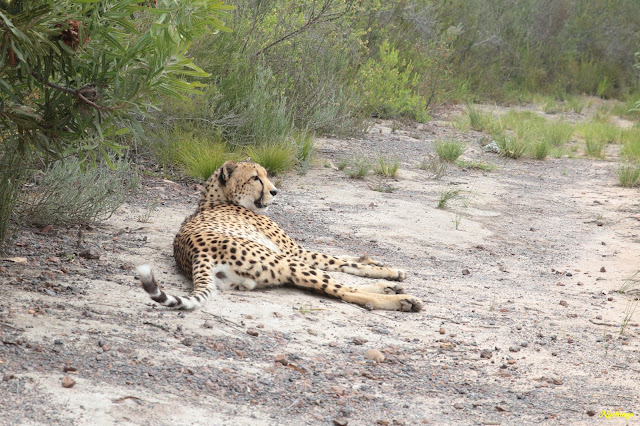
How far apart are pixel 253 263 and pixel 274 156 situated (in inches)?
141

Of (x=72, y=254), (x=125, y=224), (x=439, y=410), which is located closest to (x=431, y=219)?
(x=125, y=224)

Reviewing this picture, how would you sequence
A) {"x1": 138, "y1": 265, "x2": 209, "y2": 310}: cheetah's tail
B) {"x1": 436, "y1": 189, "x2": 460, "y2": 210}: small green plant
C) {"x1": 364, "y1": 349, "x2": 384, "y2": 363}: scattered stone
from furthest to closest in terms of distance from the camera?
1. {"x1": 436, "y1": 189, "x2": 460, "y2": 210}: small green plant
2. {"x1": 364, "y1": 349, "x2": 384, "y2": 363}: scattered stone
3. {"x1": 138, "y1": 265, "x2": 209, "y2": 310}: cheetah's tail

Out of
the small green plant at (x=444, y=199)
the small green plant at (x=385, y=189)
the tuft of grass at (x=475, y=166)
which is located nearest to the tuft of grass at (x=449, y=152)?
the tuft of grass at (x=475, y=166)

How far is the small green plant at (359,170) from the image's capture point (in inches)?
335

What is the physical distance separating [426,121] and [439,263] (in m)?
8.01

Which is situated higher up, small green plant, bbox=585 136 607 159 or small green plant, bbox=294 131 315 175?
small green plant, bbox=294 131 315 175

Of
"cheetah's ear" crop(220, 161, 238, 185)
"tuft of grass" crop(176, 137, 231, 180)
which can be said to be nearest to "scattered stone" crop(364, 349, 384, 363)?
"cheetah's ear" crop(220, 161, 238, 185)

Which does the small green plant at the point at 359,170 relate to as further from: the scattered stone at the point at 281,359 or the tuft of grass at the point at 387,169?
the scattered stone at the point at 281,359

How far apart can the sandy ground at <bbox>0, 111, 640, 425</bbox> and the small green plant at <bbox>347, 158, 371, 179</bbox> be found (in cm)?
171

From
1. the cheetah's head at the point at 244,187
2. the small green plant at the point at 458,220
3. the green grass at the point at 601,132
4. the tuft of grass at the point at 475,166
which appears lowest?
the tuft of grass at the point at 475,166

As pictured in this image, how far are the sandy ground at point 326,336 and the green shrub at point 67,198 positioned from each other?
0.12m

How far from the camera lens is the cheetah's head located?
17.8 feet

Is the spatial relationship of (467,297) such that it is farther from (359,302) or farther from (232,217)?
(232,217)

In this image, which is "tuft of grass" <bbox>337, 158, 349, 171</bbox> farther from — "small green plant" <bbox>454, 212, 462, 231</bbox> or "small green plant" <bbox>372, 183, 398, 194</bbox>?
"small green plant" <bbox>454, 212, 462, 231</bbox>
